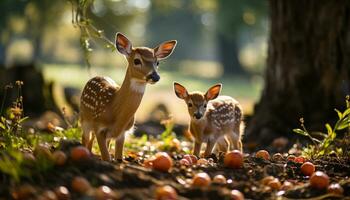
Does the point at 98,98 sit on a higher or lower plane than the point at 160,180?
higher

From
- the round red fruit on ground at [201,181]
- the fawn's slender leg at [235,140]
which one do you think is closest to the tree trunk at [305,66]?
the fawn's slender leg at [235,140]

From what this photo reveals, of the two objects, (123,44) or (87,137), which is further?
(87,137)

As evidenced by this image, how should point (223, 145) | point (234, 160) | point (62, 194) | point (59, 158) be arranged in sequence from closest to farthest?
1. point (62, 194)
2. point (59, 158)
3. point (234, 160)
4. point (223, 145)

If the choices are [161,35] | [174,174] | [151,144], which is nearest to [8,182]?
[174,174]

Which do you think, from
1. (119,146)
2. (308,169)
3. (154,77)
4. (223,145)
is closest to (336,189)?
(308,169)

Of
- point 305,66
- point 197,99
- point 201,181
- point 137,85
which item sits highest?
point 305,66

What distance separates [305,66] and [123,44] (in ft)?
14.7

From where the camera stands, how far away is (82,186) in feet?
17.1

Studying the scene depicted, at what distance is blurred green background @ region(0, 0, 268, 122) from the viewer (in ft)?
128

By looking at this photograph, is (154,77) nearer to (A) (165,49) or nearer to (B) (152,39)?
(A) (165,49)

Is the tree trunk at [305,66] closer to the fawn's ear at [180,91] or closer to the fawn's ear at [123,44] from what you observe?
the fawn's ear at [180,91]

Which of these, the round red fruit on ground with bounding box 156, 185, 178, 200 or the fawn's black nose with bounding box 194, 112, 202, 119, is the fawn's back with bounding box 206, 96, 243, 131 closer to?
the fawn's black nose with bounding box 194, 112, 202, 119

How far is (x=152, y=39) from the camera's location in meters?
80.1

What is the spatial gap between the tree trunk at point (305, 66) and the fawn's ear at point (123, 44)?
422 cm
